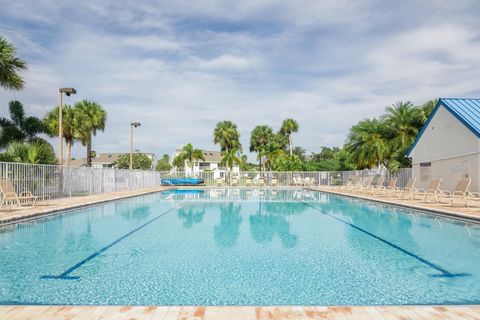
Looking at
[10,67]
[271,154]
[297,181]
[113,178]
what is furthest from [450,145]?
[271,154]

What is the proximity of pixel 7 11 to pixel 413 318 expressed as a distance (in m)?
16.8

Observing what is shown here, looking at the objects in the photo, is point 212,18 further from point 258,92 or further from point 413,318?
point 413,318

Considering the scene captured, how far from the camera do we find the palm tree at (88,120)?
25.3m

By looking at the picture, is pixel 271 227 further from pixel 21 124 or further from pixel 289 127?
pixel 289 127

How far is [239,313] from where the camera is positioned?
3447 mm

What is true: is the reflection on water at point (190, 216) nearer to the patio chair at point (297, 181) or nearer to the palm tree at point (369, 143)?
the palm tree at point (369, 143)

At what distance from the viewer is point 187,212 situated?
14.8 metres

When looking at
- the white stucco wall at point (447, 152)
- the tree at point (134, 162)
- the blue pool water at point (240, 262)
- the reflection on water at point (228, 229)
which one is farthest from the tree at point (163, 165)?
the blue pool water at point (240, 262)

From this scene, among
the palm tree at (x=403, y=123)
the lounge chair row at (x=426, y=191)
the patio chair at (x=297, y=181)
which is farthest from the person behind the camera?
the patio chair at (x=297, y=181)

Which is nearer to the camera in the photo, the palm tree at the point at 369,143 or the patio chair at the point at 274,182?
the palm tree at the point at 369,143

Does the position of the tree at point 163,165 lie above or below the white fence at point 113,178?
above

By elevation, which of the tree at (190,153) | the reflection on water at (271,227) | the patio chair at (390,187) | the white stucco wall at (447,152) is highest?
the tree at (190,153)

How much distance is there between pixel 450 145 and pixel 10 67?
860 inches

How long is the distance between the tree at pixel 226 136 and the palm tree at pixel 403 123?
2373 centimetres
